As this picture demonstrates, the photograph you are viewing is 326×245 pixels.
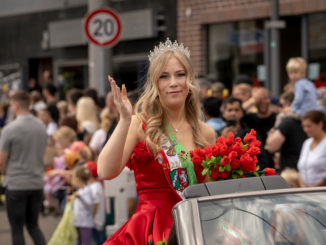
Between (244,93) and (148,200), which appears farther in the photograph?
(244,93)

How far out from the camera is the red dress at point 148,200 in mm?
4066

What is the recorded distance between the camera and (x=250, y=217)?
3369 millimetres

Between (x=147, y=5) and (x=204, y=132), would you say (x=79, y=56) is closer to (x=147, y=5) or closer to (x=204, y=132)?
(x=147, y=5)

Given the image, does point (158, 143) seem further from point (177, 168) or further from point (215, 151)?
point (215, 151)

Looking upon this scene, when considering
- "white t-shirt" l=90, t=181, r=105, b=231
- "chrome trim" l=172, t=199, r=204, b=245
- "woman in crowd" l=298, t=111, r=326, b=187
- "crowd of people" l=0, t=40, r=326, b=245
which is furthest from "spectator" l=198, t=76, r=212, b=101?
"chrome trim" l=172, t=199, r=204, b=245

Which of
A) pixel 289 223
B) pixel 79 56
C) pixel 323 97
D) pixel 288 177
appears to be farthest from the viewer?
pixel 79 56

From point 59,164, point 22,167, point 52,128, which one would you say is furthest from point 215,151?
Result: point 52,128

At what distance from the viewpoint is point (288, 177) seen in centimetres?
785

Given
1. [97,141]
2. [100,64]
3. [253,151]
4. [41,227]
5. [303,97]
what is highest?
[100,64]

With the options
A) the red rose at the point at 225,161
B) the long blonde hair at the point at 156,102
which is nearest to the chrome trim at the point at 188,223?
the red rose at the point at 225,161

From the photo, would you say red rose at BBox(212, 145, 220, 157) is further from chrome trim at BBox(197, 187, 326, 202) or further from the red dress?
chrome trim at BBox(197, 187, 326, 202)

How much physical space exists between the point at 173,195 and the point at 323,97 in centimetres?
774

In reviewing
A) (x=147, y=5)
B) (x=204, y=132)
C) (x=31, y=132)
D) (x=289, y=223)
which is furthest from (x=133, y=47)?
(x=289, y=223)

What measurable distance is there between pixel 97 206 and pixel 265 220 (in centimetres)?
554
